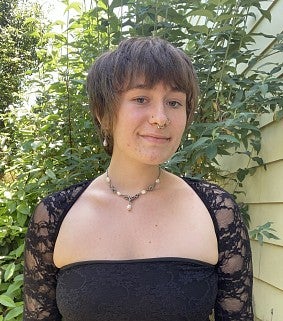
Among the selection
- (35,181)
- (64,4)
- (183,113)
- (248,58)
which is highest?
(64,4)

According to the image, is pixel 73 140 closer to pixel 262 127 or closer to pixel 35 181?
pixel 35 181

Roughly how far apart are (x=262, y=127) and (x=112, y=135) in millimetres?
1166

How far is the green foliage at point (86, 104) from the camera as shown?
2.25m

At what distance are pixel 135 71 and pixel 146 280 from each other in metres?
0.60

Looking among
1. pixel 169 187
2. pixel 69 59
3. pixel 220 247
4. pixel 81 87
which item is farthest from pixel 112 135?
pixel 69 59

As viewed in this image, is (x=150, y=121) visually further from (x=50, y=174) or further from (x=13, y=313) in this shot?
(x=13, y=313)

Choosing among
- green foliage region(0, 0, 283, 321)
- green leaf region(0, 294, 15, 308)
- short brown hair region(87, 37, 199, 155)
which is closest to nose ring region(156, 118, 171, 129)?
short brown hair region(87, 37, 199, 155)

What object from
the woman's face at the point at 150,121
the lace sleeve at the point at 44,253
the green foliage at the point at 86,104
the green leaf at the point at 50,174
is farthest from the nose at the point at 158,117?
the green leaf at the point at 50,174

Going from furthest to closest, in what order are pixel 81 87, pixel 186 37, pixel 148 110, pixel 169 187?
pixel 81 87
pixel 186 37
pixel 169 187
pixel 148 110

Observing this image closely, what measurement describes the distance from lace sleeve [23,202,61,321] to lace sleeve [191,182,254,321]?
1.69ft

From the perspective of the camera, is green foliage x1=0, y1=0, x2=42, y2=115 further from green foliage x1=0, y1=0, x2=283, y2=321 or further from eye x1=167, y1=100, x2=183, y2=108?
eye x1=167, y1=100, x2=183, y2=108

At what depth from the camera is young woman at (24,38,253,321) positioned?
4.57 ft

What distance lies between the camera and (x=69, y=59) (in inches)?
119

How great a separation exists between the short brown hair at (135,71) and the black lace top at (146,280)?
0.34 m
